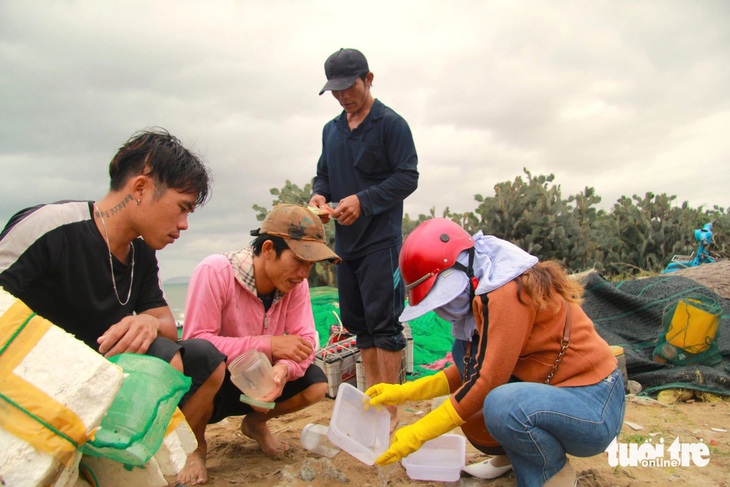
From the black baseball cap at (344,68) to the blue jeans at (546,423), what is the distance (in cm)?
220

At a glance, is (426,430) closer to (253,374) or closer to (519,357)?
(519,357)

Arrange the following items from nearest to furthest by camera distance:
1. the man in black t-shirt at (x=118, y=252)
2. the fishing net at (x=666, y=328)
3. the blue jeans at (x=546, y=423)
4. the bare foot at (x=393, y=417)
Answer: the man in black t-shirt at (x=118, y=252) < the blue jeans at (x=546, y=423) < the bare foot at (x=393, y=417) < the fishing net at (x=666, y=328)

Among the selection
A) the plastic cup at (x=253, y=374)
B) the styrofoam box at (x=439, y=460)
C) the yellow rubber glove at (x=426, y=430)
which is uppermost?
the plastic cup at (x=253, y=374)

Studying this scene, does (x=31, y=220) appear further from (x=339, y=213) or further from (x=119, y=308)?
(x=339, y=213)

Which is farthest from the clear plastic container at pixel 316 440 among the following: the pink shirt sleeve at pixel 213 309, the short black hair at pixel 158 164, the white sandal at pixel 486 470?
the short black hair at pixel 158 164

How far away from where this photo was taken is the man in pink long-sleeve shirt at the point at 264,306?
2600 mm

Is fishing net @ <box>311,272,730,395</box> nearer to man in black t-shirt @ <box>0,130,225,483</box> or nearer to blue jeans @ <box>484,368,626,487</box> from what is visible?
blue jeans @ <box>484,368,626,487</box>

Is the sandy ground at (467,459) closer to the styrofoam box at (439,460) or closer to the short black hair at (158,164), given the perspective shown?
the styrofoam box at (439,460)

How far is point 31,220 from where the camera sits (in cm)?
192

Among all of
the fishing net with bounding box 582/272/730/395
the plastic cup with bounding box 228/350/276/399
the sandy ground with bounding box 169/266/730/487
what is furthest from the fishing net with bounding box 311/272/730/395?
the plastic cup with bounding box 228/350/276/399

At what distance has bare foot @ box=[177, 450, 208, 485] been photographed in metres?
2.44

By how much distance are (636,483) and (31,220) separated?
8.84 ft

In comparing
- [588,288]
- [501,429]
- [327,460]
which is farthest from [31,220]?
[588,288]

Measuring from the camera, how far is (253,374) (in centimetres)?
255
